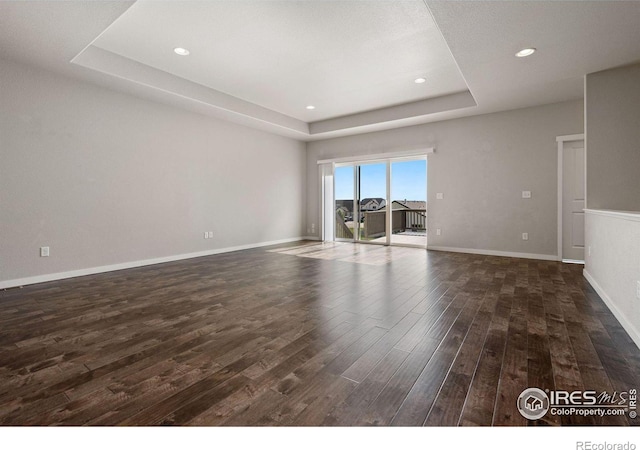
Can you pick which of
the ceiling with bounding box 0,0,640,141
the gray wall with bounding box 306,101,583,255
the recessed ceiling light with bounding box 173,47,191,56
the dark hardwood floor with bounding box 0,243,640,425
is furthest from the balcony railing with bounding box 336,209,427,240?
the recessed ceiling light with bounding box 173,47,191,56

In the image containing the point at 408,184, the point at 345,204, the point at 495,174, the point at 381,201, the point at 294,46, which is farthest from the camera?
the point at 345,204

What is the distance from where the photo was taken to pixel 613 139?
12.2ft

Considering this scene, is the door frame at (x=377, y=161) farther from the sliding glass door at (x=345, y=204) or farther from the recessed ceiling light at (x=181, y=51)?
the recessed ceiling light at (x=181, y=51)

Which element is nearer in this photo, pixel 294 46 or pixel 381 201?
pixel 294 46

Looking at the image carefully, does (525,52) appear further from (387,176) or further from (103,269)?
(103,269)

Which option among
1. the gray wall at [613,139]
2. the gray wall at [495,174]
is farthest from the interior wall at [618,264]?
the gray wall at [495,174]

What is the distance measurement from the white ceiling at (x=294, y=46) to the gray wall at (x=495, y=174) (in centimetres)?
110

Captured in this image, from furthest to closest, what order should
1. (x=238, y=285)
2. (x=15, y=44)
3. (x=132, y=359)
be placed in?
(x=238, y=285) → (x=15, y=44) → (x=132, y=359)

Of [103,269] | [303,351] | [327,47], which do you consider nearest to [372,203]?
[327,47]

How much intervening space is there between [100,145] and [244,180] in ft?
8.75

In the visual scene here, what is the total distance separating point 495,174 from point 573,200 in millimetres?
1219

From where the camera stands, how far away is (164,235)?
5.16 meters
